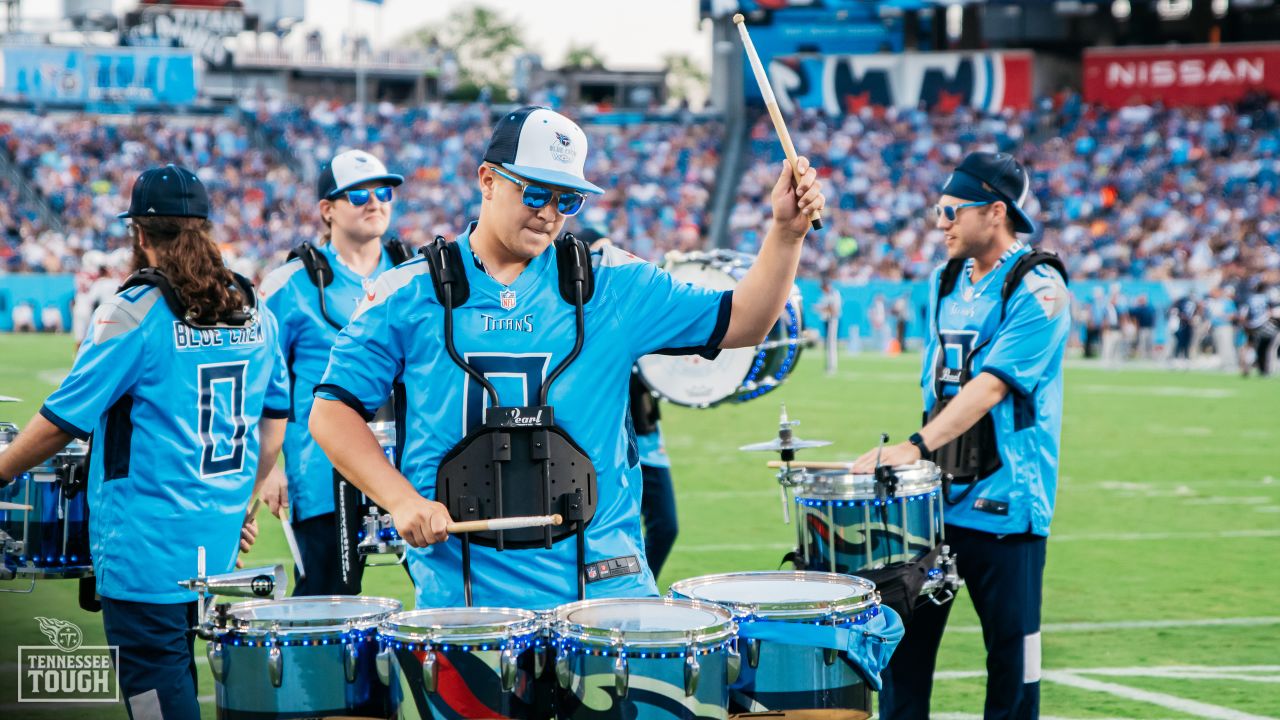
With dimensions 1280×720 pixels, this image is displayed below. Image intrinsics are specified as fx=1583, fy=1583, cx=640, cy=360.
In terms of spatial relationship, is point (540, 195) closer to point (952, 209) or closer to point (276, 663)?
point (276, 663)

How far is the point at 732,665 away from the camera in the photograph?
355 centimetres

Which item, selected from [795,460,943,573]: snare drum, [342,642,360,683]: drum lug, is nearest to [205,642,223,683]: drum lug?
[342,642,360,683]: drum lug

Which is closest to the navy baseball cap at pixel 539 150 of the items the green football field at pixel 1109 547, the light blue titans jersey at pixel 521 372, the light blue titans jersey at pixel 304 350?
the light blue titans jersey at pixel 521 372

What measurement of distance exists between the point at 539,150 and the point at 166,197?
167 centimetres

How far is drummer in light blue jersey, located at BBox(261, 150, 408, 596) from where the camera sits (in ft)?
20.7

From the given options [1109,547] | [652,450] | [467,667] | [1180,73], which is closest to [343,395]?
[467,667]

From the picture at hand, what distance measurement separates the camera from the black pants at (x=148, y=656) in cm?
474

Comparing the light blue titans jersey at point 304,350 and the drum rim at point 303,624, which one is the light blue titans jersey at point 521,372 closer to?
A: the drum rim at point 303,624

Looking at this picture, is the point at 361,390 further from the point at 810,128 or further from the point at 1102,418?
the point at 810,128

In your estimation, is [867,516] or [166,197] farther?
[867,516]

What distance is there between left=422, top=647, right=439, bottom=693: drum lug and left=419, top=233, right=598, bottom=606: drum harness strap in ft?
1.22

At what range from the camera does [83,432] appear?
4656 millimetres

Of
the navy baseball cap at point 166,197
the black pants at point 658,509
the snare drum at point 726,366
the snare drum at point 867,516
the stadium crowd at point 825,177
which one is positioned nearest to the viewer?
the navy baseball cap at point 166,197

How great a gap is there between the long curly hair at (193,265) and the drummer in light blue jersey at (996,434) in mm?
2200
